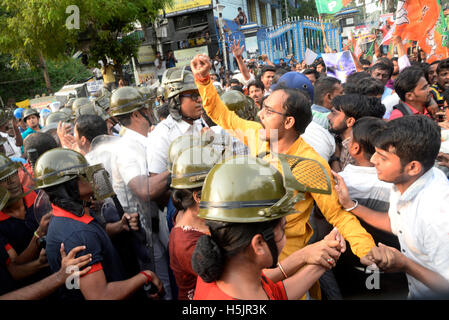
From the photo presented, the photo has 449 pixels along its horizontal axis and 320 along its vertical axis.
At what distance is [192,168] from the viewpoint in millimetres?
2191

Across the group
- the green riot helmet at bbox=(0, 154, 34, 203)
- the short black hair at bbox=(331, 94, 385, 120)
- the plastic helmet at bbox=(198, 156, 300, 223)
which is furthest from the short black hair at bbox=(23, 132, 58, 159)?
the short black hair at bbox=(331, 94, 385, 120)

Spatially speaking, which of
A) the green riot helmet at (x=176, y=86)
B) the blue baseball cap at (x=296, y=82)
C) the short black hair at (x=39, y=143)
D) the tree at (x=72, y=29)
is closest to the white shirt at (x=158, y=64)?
the tree at (x=72, y=29)

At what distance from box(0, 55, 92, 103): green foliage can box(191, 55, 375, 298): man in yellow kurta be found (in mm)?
23604

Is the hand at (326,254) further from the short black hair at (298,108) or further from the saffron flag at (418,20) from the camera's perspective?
the saffron flag at (418,20)

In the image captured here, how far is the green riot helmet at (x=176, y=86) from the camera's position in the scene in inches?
131

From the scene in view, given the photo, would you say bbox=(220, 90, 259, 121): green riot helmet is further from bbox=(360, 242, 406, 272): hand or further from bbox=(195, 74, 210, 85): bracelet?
bbox=(360, 242, 406, 272): hand

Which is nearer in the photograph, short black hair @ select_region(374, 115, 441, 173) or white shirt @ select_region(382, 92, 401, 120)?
short black hair @ select_region(374, 115, 441, 173)

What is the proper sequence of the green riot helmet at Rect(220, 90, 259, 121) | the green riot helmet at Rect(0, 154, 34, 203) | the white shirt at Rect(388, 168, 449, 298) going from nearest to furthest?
the white shirt at Rect(388, 168, 449, 298)
the green riot helmet at Rect(0, 154, 34, 203)
the green riot helmet at Rect(220, 90, 259, 121)

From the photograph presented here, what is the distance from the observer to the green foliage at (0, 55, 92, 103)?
24.9m

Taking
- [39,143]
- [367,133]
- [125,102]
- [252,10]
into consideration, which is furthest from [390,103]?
[252,10]

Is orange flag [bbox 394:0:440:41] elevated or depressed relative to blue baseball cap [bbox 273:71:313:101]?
elevated

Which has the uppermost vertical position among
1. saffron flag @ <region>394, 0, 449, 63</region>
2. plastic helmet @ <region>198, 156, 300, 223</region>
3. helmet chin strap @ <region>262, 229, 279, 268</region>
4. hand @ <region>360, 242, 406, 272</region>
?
saffron flag @ <region>394, 0, 449, 63</region>

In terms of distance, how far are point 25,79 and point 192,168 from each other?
87.2 feet
